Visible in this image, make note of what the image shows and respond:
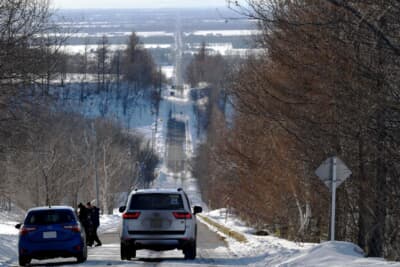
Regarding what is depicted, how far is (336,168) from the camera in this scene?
912 inches

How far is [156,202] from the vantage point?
24.3m

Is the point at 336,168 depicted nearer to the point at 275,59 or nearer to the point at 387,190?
the point at 387,190

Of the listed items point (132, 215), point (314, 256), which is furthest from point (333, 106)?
point (132, 215)

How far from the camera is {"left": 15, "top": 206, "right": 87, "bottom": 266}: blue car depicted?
23.2 m

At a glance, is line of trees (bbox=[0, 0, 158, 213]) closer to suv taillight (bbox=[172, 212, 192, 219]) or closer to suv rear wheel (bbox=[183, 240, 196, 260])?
suv taillight (bbox=[172, 212, 192, 219])

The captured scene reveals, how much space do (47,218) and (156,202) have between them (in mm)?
2749

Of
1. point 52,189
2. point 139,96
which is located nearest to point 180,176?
point 139,96

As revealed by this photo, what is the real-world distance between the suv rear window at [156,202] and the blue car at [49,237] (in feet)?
5.12

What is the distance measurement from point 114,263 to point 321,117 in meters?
6.87

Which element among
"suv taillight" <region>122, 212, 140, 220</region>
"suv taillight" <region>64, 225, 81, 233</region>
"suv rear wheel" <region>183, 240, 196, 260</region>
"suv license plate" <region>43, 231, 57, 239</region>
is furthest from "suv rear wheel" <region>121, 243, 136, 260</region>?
"suv license plate" <region>43, 231, 57, 239</region>

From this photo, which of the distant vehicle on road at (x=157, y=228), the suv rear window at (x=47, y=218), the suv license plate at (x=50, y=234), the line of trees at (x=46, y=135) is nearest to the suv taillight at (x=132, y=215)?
the distant vehicle on road at (x=157, y=228)

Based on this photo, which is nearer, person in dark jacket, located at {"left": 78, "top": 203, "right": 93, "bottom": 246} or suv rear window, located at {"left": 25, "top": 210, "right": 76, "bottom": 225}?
Answer: suv rear window, located at {"left": 25, "top": 210, "right": 76, "bottom": 225}

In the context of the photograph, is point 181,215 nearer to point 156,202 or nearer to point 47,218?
point 156,202

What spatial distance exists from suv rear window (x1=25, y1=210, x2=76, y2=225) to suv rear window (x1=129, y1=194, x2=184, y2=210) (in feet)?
5.35
